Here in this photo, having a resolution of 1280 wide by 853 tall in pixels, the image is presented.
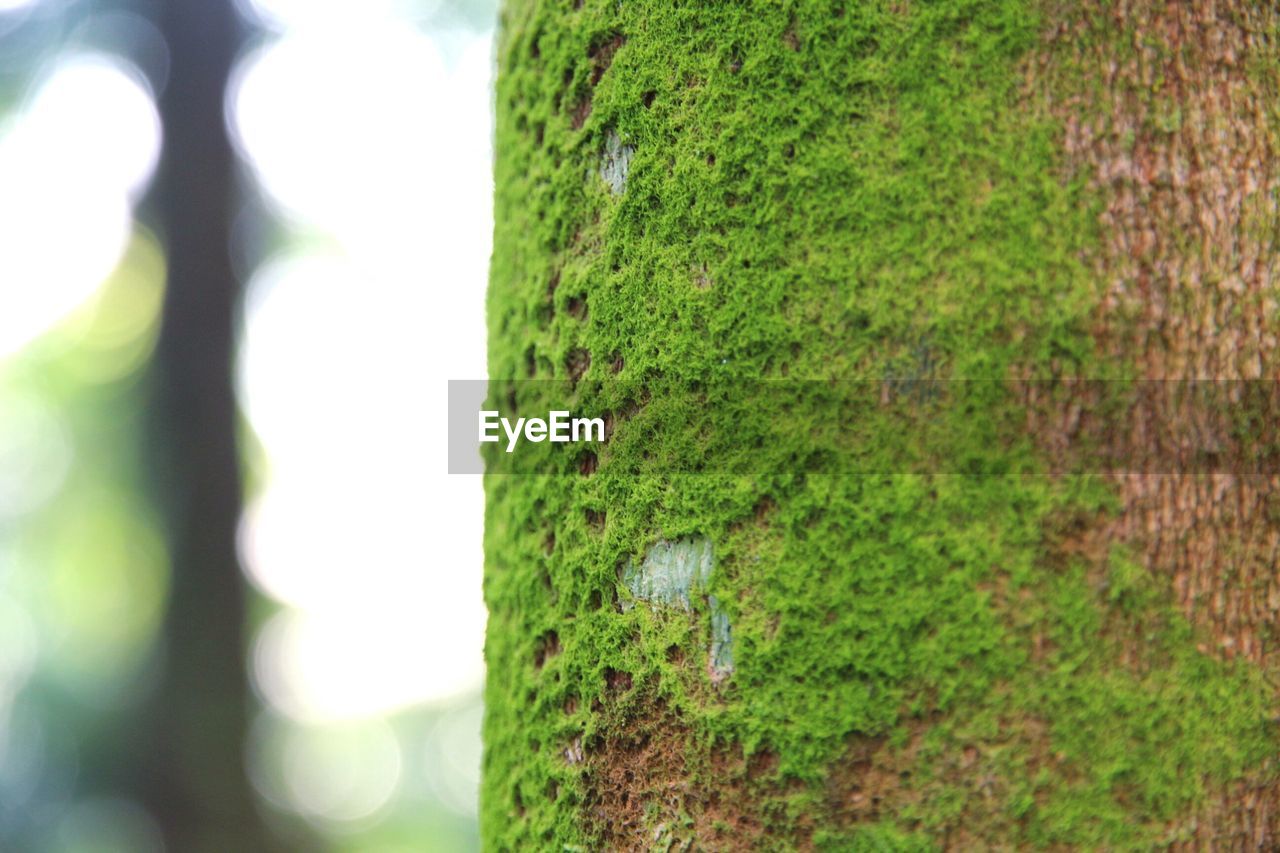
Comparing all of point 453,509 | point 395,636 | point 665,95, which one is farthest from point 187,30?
point 395,636

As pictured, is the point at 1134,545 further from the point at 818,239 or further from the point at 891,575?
the point at 818,239

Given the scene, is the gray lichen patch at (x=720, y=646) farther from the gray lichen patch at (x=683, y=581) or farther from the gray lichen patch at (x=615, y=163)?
the gray lichen patch at (x=615, y=163)

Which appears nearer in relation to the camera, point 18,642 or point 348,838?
point 18,642

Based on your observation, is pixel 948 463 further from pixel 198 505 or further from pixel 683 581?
pixel 198 505

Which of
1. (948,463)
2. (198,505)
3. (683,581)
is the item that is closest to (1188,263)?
(948,463)

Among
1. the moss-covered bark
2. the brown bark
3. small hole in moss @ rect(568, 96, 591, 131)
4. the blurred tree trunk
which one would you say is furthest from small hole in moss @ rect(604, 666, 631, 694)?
the blurred tree trunk

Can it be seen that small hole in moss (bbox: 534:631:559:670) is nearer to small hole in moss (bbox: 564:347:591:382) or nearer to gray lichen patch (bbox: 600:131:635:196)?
small hole in moss (bbox: 564:347:591:382)

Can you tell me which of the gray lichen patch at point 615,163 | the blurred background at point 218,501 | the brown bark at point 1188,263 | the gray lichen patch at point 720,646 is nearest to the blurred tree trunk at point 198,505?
the blurred background at point 218,501
